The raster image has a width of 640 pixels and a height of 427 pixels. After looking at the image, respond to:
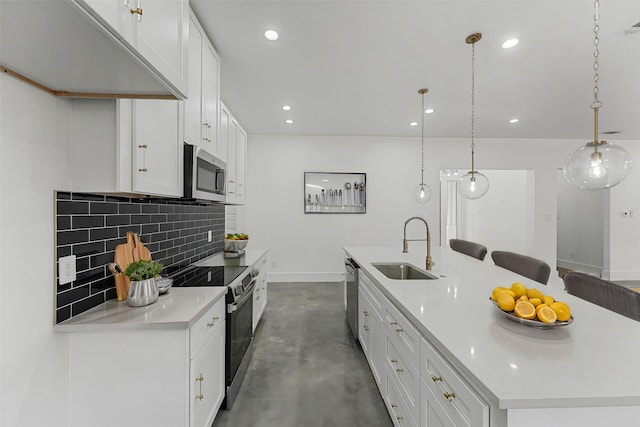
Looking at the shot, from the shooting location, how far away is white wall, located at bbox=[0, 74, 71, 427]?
995 millimetres

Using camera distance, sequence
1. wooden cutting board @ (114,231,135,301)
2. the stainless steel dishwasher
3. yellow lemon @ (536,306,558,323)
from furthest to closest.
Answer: the stainless steel dishwasher
wooden cutting board @ (114,231,135,301)
yellow lemon @ (536,306,558,323)

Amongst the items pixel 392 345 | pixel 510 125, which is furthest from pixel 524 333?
pixel 510 125

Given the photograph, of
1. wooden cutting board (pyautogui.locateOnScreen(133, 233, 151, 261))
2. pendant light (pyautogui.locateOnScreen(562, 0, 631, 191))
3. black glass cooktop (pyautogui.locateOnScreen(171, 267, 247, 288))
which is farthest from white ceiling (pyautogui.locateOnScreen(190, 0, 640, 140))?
black glass cooktop (pyautogui.locateOnScreen(171, 267, 247, 288))

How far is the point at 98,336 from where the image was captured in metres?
1.24

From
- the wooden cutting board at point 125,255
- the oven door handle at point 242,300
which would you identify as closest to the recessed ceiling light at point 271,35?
the wooden cutting board at point 125,255

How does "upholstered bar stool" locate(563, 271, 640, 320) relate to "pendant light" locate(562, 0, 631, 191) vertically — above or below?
below

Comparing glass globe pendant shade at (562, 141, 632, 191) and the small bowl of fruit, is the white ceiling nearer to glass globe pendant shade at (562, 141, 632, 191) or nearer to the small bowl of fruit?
glass globe pendant shade at (562, 141, 632, 191)

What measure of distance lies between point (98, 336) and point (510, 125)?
18.5 ft

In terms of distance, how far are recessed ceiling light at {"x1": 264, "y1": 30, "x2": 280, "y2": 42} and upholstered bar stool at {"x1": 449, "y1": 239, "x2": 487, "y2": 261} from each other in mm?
2805

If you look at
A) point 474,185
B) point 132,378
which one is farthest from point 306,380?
point 474,185

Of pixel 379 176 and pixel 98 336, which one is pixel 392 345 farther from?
pixel 379 176

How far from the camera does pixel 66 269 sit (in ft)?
4.10

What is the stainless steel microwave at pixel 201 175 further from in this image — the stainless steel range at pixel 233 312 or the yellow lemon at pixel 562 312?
the yellow lemon at pixel 562 312

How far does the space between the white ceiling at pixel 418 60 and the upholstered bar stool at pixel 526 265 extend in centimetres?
175
